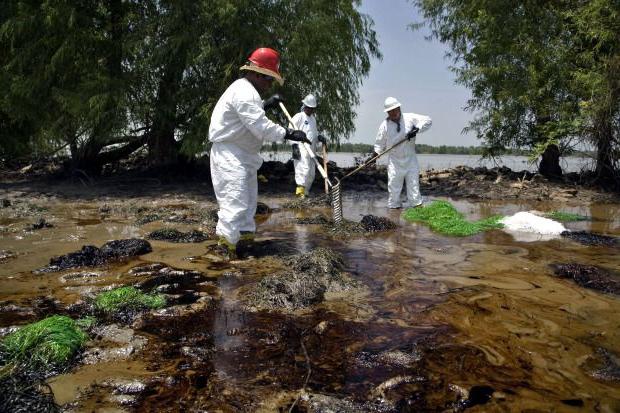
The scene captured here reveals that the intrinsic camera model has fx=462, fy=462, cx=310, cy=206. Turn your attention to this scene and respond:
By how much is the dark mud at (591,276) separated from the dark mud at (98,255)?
424 cm

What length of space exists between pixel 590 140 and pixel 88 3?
12369 millimetres

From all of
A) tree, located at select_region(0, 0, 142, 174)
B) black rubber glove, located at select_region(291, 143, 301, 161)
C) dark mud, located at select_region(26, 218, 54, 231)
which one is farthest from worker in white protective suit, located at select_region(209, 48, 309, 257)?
tree, located at select_region(0, 0, 142, 174)

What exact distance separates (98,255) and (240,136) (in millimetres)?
1897

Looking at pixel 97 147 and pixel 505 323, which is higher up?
pixel 97 147

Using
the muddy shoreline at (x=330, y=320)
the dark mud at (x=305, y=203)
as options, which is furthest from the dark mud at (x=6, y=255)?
the dark mud at (x=305, y=203)

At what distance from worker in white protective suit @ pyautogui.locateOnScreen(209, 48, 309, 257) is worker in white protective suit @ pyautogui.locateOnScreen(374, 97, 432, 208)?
3527 millimetres

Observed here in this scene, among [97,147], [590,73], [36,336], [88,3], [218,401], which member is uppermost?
[88,3]

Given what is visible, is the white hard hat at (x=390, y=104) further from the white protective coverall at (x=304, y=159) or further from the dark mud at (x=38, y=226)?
the dark mud at (x=38, y=226)

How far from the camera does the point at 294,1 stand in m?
11.0

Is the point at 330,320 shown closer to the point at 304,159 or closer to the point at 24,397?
the point at 24,397

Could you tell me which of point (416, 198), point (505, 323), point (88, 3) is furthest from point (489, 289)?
point (88, 3)

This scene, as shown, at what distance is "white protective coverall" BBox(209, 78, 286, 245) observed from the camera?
472 centimetres

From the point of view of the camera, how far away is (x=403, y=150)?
27.1ft

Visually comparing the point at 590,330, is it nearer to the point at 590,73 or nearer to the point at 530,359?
the point at 530,359
